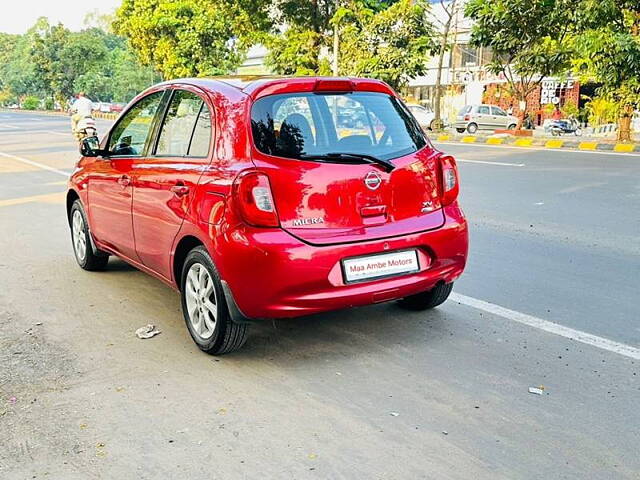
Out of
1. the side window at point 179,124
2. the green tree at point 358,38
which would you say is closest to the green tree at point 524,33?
the green tree at point 358,38

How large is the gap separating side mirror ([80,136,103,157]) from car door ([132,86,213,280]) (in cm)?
69

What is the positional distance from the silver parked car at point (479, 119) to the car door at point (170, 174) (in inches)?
1167

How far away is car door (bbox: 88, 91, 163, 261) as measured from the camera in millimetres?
4984

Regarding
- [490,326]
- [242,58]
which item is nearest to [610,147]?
[490,326]

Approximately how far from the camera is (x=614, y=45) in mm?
18266

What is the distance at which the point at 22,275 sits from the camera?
605 centimetres

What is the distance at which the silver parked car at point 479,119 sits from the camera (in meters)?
33.0

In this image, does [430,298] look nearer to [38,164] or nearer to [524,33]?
[38,164]

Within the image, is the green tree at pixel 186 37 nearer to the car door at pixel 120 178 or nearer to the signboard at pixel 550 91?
the signboard at pixel 550 91

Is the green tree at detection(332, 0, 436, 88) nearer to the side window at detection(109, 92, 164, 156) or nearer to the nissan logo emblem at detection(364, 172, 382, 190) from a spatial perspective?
the side window at detection(109, 92, 164, 156)

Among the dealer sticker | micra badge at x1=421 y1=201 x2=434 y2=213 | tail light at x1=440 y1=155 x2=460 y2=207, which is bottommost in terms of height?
the dealer sticker

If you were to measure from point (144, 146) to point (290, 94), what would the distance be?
4.31 ft

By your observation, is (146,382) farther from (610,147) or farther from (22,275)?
(610,147)

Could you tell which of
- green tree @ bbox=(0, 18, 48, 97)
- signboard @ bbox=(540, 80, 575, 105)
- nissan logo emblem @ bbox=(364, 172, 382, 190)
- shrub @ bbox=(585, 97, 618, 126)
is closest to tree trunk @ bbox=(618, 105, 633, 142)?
shrub @ bbox=(585, 97, 618, 126)
